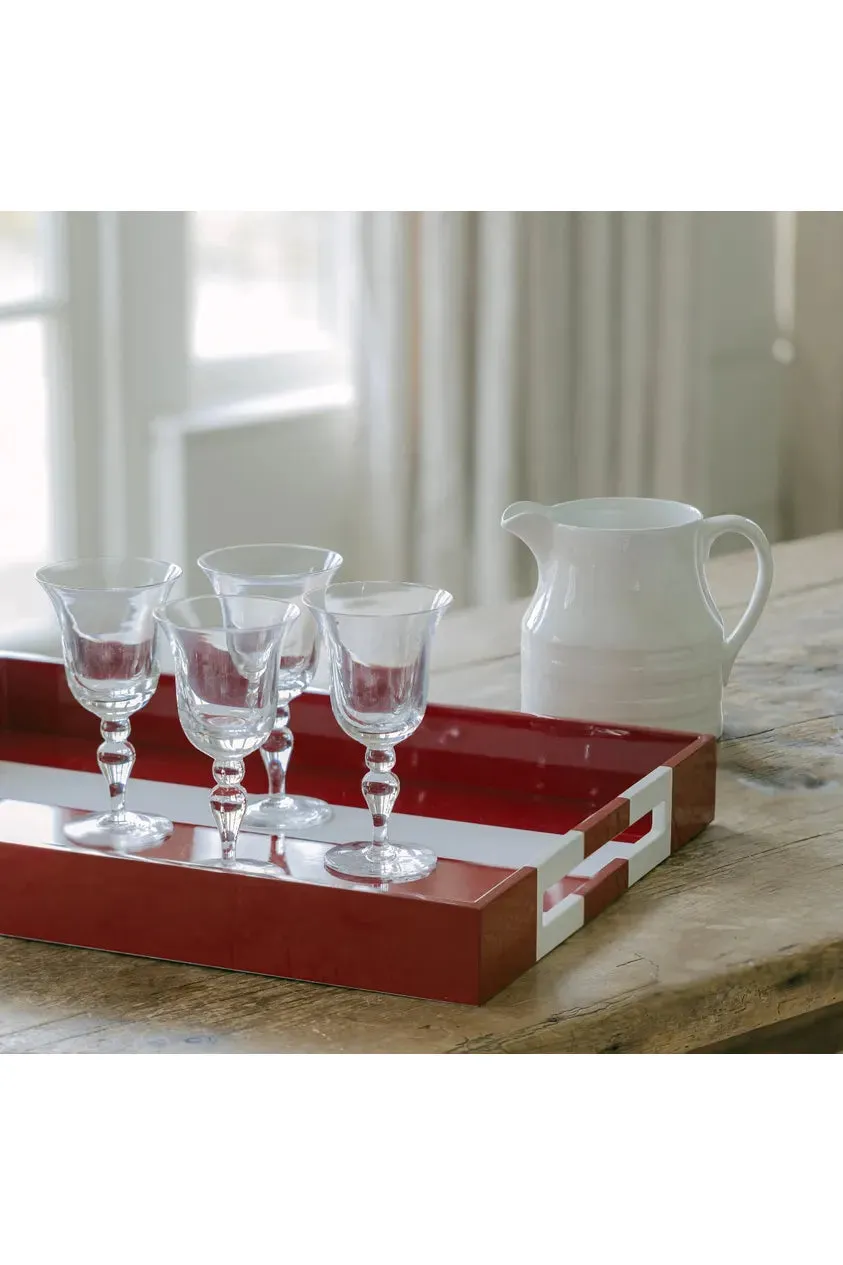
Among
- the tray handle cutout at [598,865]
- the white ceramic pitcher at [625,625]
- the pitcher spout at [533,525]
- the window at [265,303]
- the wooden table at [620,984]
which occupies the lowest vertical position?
the wooden table at [620,984]

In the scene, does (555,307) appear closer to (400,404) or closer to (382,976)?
(400,404)

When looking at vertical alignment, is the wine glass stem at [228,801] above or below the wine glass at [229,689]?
below

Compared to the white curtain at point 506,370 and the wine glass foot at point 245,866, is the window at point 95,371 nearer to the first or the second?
the white curtain at point 506,370

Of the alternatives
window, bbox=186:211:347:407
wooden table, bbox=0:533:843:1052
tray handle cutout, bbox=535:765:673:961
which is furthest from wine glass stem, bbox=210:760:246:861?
window, bbox=186:211:347:407

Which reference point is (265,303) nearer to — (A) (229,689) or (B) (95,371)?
(B) (95,371)

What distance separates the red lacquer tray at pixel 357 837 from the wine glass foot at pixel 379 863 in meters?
0.01

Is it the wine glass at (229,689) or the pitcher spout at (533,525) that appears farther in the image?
the pitcher spout at (533,525)

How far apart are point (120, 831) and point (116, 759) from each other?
0.05 meters

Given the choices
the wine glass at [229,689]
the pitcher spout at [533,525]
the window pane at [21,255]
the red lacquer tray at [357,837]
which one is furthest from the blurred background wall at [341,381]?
the wine glass at [229,689]

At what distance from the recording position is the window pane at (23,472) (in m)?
3.17

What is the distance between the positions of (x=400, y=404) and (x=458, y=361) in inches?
6.2

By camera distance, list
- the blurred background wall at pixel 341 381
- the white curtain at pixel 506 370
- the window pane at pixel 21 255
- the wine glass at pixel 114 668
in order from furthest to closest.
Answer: the white curtain at pixel 506 370 → the blurred background wall at pixel 341 381 → the window pane at pixel 21 255 → the wine glass at pixel 114 668

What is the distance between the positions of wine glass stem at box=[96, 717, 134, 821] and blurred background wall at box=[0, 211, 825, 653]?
Answer: 205cm

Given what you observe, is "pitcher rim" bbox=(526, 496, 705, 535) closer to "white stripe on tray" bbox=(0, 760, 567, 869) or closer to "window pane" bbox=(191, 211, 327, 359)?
"white stripe on tray" bbox=(0, 760, 567, 869)
